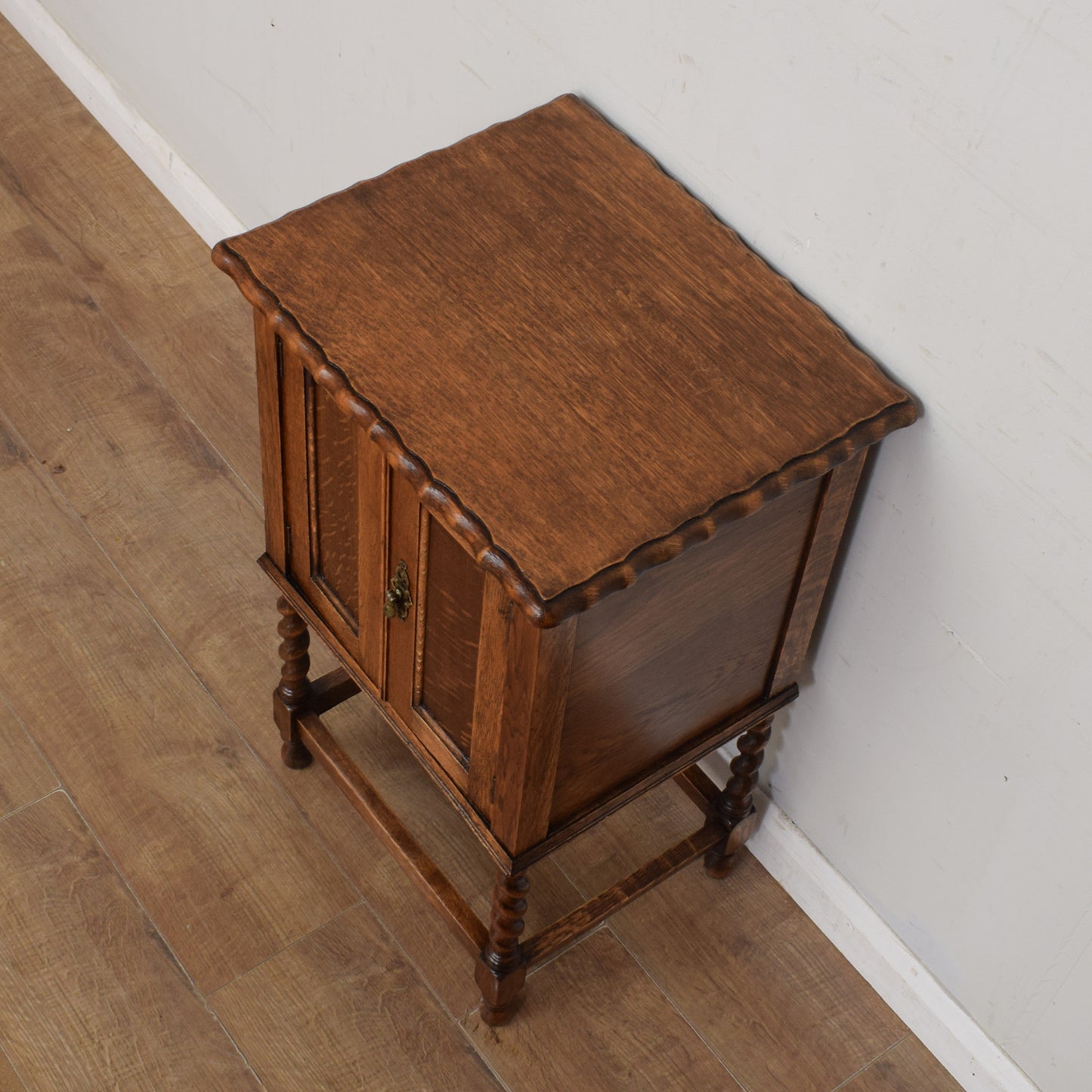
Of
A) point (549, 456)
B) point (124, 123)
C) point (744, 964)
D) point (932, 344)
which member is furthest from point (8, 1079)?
point (124, 123)

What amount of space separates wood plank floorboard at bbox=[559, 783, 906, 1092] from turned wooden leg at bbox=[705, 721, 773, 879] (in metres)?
0.04

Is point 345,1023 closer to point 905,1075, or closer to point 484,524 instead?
point 905,1075

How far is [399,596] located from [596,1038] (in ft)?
2.05

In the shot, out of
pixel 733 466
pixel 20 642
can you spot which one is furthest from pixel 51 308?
pixel 733 466

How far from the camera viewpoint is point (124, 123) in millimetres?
2494

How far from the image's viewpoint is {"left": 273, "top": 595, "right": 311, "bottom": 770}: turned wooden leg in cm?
165

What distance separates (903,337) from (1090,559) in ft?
0.80

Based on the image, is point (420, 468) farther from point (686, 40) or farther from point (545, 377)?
point (686, 40)


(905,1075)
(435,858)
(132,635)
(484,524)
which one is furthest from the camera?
(132,635)

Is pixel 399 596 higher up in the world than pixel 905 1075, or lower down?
higher up

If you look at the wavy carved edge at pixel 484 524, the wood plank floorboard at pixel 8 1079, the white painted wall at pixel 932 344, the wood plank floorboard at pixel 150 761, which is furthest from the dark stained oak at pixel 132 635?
the wavy carved edge at pixel 484 524

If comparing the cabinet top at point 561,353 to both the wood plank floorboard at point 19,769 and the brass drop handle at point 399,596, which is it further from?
the wood plank floorboard at point 19,769

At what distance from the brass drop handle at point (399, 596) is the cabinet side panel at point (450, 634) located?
3 cm

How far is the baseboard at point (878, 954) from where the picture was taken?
5.16 feet
